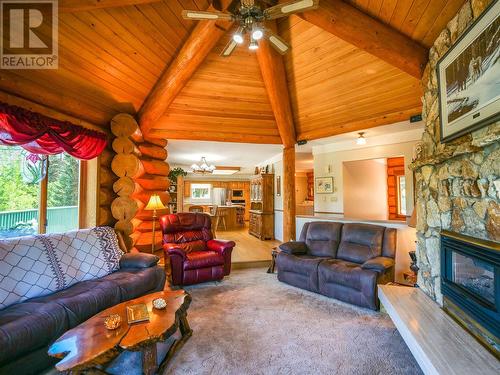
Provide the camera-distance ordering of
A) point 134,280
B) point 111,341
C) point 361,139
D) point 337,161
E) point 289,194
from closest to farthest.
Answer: point 111,341 → point 134,280 → point 361,139 → point 289,194 → point 337,161

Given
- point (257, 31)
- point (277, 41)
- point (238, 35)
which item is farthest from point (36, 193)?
point (277, 41)

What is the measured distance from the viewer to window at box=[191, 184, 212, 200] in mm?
11414

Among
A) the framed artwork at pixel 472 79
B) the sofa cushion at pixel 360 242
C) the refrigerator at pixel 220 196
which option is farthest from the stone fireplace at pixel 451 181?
the refrigerator at pixel 220 196

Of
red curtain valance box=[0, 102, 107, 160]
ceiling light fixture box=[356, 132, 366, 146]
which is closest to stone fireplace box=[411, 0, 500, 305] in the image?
ceiling light fixture box=[356, 132, 366, 146]

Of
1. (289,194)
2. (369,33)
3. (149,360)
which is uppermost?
(369,33)

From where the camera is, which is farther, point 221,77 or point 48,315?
point 221,77

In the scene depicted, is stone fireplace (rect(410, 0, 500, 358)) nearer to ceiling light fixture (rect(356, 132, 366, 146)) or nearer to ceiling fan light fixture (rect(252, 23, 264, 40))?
ceiling fan light fixture (rect(252, 23, 264, 40))

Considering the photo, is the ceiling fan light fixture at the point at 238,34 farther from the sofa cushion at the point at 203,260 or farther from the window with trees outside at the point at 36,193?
the sofa cushion at the point at 203,260

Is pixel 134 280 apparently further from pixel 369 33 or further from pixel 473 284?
pixel 369 33

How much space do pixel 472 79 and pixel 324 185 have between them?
164 inches

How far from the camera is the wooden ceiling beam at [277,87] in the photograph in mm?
3426

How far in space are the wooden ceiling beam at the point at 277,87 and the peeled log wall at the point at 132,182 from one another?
2.26 metres

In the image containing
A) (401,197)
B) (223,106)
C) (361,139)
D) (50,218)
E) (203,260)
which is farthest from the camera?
(401,197)

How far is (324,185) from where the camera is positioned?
5.81 meters
